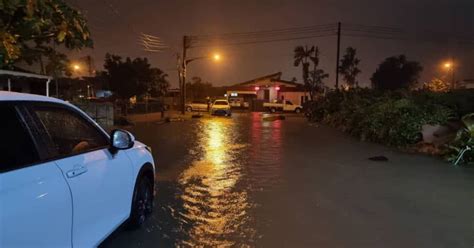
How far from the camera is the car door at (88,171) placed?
3.43m

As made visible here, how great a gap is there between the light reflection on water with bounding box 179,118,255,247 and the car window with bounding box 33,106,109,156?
1678 millimetres

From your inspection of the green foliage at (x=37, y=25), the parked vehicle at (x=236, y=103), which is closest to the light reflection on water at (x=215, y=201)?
the green foliage at (x=37, y=25)

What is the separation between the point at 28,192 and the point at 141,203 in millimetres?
2653

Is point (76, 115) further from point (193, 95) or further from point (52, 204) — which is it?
point (193, 95)

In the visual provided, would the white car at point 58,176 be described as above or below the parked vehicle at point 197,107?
above

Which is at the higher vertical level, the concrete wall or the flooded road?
the concrete wall

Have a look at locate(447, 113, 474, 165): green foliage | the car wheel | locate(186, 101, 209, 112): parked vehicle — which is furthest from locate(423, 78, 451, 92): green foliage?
locate(186, 101, 209, 112): parked vehicle

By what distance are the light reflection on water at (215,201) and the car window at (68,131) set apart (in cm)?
168

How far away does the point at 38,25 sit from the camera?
572cm

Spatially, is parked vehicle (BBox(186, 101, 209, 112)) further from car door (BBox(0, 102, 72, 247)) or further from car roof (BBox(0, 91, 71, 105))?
car door (BBox(0, 102, 72, 247))

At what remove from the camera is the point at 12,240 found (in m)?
2.63

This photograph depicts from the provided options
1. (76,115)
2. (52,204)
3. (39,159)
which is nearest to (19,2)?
(76,115)

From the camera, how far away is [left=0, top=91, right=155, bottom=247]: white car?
8.98ft

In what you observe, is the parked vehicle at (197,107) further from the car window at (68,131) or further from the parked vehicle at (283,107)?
the car window at (68,131)
